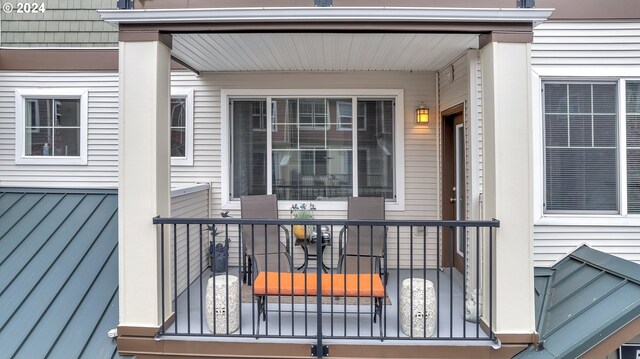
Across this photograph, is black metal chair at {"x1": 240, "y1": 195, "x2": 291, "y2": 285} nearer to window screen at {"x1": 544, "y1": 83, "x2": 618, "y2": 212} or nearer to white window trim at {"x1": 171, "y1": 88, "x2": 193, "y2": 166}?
white window trim at {"x1": 171, "y1": 88, "x2": 193, "y2": 166}

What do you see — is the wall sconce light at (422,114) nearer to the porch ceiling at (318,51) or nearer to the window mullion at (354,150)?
the porch ceiling at (318,51)

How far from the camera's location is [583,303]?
3.12 meters

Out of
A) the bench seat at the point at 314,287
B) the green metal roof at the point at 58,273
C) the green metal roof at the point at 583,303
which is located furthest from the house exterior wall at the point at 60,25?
the green metal roof at the point at 583,303

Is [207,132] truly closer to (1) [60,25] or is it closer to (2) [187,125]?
(2) [187,125]

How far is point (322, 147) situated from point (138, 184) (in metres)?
2.53

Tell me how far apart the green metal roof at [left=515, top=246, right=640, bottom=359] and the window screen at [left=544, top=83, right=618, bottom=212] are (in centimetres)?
59

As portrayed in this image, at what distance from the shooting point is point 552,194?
3957 millimetres

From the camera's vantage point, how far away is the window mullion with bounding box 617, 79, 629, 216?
153 inches

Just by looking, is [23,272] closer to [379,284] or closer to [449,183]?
[379,284]

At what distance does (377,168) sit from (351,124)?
2.20 feet

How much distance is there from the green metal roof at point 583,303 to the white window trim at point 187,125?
13.8 feet

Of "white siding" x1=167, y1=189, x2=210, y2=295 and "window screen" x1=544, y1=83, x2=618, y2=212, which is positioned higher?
"window screen" x1=544, y1=83, x2=618, y2=212

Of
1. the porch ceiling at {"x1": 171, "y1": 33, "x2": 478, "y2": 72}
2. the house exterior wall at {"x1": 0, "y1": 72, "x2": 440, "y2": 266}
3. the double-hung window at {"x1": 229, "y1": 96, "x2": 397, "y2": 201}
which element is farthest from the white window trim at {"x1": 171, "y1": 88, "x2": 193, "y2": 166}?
the double-hung window at {"x1": 229, "y1": 96, "x2": 397, "y2": 201}

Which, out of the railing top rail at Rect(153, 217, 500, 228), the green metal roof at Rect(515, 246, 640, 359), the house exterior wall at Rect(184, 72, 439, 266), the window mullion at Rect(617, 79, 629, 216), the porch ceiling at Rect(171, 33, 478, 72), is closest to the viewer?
the green metal roof at Rect(515, 246, 640, 359)
